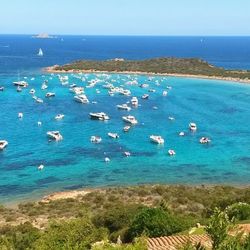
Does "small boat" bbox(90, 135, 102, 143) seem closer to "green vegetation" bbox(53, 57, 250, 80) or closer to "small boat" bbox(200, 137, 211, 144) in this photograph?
"small boat" bbox(200, 137, 211, 144)

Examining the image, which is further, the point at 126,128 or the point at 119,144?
→ the point at 126,128

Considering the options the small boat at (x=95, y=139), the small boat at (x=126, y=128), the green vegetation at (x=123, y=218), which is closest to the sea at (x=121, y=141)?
the small boat at (x=126, y=128)

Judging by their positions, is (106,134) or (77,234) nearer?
(77,234)

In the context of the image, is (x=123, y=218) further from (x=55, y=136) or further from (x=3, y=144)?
(x=55, y=136)

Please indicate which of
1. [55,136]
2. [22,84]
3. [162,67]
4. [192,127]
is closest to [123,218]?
[55,136]

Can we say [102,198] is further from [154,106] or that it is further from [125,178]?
[154,106]

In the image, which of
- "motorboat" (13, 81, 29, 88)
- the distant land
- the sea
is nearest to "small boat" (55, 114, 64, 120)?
the sea

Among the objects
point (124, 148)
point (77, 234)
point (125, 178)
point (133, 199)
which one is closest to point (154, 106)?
point (124, 148)
